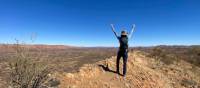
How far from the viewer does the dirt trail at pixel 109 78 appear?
1005cm

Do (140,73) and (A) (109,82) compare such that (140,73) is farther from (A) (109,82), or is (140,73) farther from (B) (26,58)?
(B) (26,58)

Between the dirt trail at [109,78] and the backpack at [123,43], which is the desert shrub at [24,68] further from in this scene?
the backpack at [123,43]

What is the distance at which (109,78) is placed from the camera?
10.7m

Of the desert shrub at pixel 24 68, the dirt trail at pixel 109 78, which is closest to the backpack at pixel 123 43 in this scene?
the dirt trail at pixel 109 78

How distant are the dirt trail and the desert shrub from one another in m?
1.41

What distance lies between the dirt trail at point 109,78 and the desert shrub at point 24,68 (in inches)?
55.7

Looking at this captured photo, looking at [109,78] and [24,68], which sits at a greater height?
[24,68]

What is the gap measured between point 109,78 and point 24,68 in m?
3.86

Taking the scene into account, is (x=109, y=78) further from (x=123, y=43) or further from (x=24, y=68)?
(x=24, y=68)

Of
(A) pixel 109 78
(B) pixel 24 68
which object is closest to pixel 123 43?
(A) pixel 109 78

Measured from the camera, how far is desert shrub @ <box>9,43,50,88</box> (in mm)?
8172

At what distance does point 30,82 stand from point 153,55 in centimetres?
1040

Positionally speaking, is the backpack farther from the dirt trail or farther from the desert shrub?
the desert shrub

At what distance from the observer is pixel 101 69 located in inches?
447
